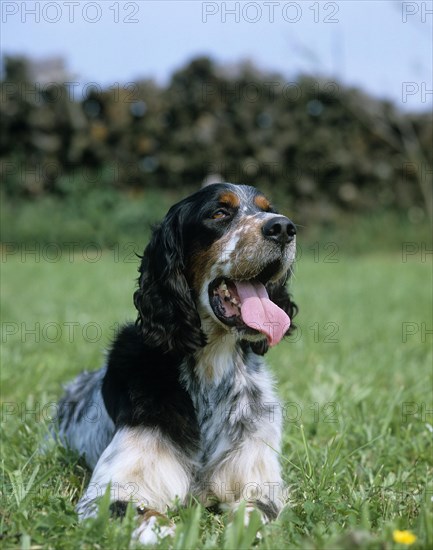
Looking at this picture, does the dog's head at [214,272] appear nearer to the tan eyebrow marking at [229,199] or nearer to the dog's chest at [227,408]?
the tan eyebrow marking at [229,199]

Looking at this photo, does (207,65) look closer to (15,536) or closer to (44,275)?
(44,275)

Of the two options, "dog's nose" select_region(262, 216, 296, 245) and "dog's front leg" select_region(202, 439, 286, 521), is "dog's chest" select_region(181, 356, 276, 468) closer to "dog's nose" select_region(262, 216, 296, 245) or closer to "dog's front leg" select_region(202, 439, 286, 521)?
"dog's front leg" select_region(202, 439, 286, 521)

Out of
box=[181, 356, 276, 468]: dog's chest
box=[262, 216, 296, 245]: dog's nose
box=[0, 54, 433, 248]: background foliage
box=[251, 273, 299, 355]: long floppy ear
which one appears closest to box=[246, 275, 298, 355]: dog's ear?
box=[251, 273, 299, 355]: long floppy ear

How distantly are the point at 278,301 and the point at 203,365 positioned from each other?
528 millimetres

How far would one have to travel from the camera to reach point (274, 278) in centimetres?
318

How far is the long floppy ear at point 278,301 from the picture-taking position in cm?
329

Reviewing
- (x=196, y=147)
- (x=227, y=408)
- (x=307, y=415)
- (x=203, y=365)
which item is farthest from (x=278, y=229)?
(x=196, y=147)

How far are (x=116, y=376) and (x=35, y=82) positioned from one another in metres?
11.8

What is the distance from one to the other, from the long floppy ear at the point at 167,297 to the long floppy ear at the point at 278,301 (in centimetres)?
32

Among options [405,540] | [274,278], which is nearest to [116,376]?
[274,278]

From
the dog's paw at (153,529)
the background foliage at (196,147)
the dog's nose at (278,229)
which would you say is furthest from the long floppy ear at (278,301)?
the background foliage at (196,147)

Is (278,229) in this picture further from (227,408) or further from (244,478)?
(244,478)

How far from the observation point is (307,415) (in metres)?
4.07

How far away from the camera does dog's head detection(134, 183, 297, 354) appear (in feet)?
9.92
